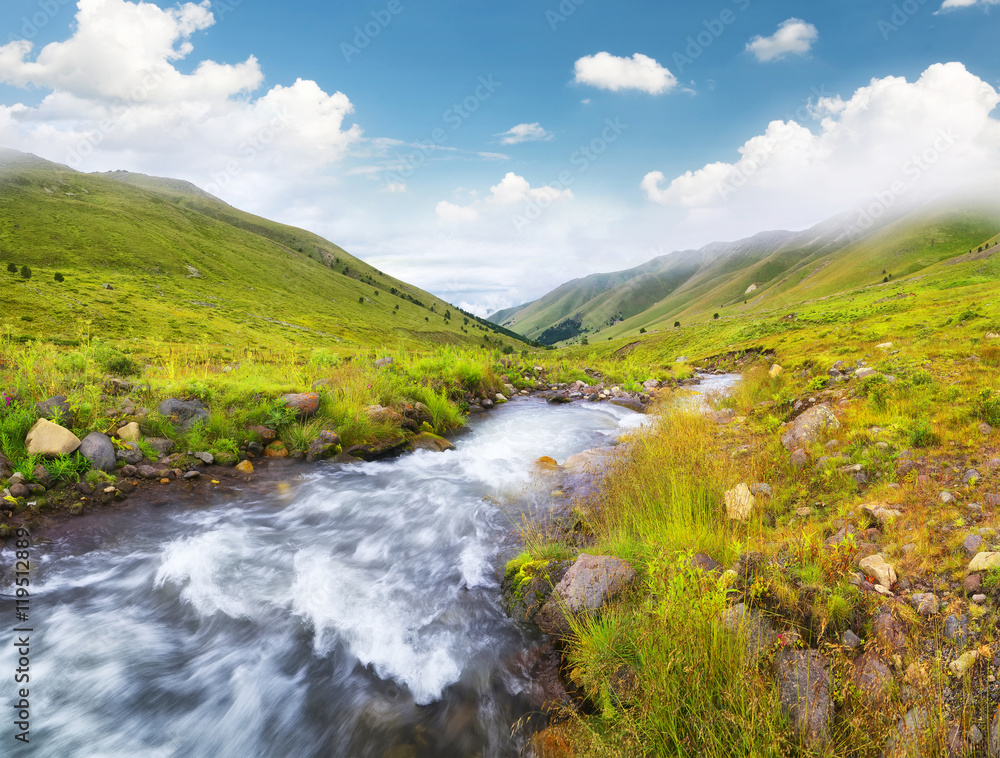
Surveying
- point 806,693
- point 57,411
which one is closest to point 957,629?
point 806,693

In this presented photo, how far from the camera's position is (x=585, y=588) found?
14.9ft

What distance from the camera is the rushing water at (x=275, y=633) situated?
4.28m

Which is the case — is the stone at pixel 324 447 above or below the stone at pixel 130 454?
below

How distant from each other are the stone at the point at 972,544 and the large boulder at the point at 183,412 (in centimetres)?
1232

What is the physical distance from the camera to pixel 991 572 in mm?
3363

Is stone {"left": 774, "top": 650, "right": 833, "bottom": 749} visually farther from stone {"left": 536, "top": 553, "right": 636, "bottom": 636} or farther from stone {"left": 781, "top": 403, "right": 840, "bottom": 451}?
stone {"left": 781, "top": 403, "right": 840, "bottom": 451}

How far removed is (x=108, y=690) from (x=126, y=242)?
8778 cm

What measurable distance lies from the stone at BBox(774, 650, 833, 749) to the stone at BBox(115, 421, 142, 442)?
10.9m

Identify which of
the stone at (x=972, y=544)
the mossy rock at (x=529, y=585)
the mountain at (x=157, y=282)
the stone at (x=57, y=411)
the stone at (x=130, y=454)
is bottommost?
the mossy rock at (x=529, y=585)

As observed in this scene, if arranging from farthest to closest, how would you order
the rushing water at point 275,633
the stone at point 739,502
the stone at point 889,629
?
the stone at point 739,502
the rushing water at point 275,633
the stone at point 889,629

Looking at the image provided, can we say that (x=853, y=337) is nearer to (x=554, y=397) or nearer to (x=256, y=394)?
(x=554, y=397)

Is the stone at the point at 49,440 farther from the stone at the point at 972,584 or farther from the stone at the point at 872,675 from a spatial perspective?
the stone at the point at 972,584

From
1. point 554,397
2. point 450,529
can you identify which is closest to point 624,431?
point 554,397

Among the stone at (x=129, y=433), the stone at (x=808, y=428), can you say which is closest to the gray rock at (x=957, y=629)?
the stone at (x=808, y=428)
